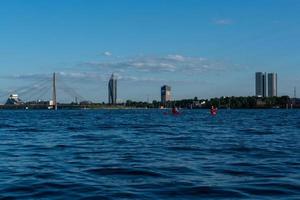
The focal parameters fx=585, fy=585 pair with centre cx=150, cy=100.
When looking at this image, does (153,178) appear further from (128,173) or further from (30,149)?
(30,149)

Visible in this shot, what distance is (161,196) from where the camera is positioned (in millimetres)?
14734

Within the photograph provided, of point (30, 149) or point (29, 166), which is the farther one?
point (30, 149)

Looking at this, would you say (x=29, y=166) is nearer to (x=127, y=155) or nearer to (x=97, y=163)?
(x=97, y=163)

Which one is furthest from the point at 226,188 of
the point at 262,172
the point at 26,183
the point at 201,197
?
the point at 26,183

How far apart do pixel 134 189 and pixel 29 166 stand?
22.0 feet

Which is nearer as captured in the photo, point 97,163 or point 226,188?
point 226,188

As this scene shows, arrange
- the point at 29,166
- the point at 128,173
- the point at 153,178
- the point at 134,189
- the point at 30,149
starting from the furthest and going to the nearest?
1. the point at 30,149
2. the point at 29,166
3. the point at 128,173
4. the point at 153,178
5. the point at 134,189

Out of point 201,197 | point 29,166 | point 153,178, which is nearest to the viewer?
point 201,197

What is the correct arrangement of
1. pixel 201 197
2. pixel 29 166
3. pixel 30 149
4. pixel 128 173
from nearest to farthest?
pixel 201 197, pixel 128 173, pixel 29 166, pixel 30 149

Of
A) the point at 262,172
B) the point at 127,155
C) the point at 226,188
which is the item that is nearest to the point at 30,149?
the point at 127,155

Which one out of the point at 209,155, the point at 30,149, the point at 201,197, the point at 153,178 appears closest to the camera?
the point at 201,197

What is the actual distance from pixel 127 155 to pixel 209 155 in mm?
3626

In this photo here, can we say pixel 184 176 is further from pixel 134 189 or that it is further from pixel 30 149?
pixel 30 149

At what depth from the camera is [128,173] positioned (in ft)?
62.9
